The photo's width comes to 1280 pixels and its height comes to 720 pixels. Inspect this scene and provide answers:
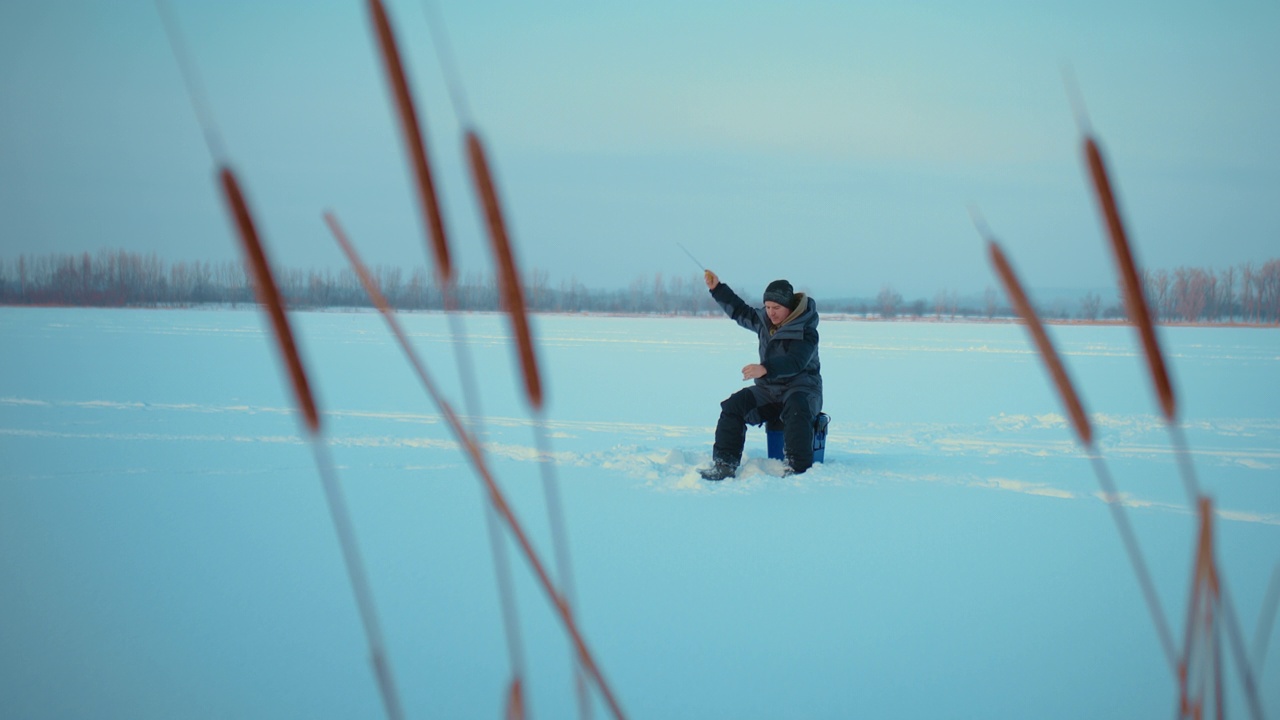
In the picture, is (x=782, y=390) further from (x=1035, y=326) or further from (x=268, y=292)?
(x=268, y=292)

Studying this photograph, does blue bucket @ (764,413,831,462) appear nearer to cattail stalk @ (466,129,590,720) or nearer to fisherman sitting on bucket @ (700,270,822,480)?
fisherman sitting on bucket @ (700,270,822,480)

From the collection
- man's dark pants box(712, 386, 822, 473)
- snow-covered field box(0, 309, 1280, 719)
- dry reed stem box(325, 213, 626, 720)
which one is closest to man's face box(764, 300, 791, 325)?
man's dark pants box(712, 386, 822, 473)

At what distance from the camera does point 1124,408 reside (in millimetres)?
9797

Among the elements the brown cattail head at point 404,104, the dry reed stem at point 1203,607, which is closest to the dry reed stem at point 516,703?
the brown cattail head at point 404,104

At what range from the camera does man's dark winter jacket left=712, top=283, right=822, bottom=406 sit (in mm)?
5594

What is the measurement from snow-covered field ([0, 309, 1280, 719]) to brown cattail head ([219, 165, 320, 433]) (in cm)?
28

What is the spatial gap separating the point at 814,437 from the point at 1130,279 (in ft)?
17.4

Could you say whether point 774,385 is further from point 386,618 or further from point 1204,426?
point 1204,426

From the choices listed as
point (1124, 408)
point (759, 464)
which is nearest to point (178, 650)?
point (759, 464)

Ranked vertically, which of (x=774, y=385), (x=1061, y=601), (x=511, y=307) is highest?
(x=511, y=307)

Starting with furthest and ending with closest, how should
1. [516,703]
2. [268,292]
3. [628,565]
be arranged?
[628,565]
[516,703]
[268,292]

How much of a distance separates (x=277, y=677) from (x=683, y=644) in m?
1.25

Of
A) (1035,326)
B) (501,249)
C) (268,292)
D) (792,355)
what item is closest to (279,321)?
(268,292)

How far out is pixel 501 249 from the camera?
23.7 inches
